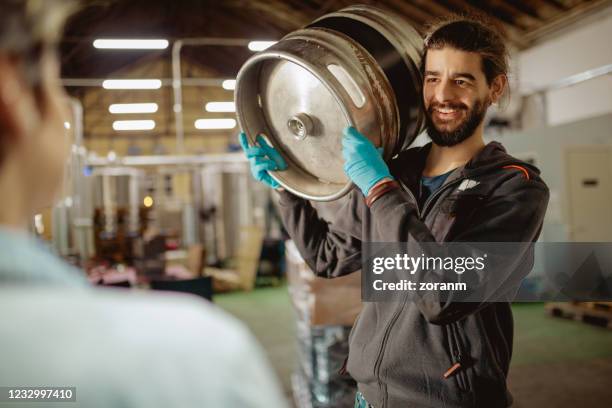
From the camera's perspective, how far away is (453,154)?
1093 millimetres

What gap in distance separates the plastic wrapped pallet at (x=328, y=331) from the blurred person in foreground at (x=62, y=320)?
1.79 m

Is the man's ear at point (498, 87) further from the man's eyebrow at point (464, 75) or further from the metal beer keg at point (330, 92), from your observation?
the metal beer keg at point (330, 92)

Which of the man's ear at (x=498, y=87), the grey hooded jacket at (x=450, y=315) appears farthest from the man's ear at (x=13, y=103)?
the man's ear at (x=498, y=87)

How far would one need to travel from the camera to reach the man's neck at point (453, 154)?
108 cm

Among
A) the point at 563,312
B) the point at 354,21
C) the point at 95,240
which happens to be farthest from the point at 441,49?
the point at 95,240

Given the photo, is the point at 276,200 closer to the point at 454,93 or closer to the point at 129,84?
the point at 454,93

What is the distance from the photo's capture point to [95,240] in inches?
220

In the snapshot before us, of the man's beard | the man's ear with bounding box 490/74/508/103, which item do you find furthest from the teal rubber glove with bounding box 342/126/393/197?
the man's ear with bounding box 490/74/508/103

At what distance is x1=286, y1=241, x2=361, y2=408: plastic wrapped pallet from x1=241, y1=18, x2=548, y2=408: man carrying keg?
3.48 ft

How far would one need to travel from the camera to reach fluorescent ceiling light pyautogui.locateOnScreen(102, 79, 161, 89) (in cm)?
229

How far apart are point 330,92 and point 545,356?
323 cm

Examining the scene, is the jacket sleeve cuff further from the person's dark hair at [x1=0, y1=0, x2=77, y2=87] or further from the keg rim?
the person's dark hair at [x1=0, y1=0, x2=77, y2=87]

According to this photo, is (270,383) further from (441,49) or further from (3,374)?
(441,49)

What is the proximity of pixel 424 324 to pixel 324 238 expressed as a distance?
0.33 m
